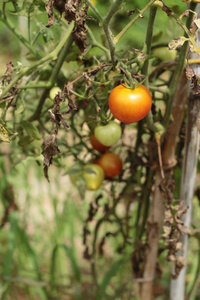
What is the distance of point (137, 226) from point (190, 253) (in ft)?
2.63

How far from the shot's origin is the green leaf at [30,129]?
2.29ft

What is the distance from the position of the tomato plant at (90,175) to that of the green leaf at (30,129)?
128 millimetres

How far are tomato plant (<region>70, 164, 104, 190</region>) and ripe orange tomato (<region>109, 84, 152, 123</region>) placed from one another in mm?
239

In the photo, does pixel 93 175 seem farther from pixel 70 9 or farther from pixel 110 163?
pixel 70 9

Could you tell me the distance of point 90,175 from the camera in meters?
0.77

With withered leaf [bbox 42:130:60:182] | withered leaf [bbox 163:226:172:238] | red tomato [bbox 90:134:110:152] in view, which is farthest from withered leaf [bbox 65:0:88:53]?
withered leaf [bbox 163:226:172:238]

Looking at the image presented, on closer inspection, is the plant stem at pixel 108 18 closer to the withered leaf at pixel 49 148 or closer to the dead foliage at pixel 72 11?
the dead foliage at pixel 72 11

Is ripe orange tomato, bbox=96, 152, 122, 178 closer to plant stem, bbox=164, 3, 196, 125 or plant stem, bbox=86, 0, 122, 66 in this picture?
plant stem, bbox=164, 3, 196, 125

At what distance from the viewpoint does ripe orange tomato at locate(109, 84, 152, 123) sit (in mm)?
533

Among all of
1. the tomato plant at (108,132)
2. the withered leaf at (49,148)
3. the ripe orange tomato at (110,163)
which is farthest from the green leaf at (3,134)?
the ripe orange tomato at (110,163)

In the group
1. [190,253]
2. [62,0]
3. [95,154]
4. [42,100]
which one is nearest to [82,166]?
[95,154]

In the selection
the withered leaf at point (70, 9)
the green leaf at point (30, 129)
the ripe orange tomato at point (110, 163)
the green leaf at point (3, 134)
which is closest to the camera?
the withered leaf at point (70, 9)

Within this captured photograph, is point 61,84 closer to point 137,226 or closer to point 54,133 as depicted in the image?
point 54,133

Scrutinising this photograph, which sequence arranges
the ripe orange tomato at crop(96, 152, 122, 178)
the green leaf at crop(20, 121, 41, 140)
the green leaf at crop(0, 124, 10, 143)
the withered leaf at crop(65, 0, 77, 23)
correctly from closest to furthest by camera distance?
the withered leaf at crop(65, 0, 77, 23), the green leaf at crop(0, 124, 10, 143), the green leaf at crop(20, 121, 41, 140), the ripe orange tomato at crop(96, 152, 122, 178)
